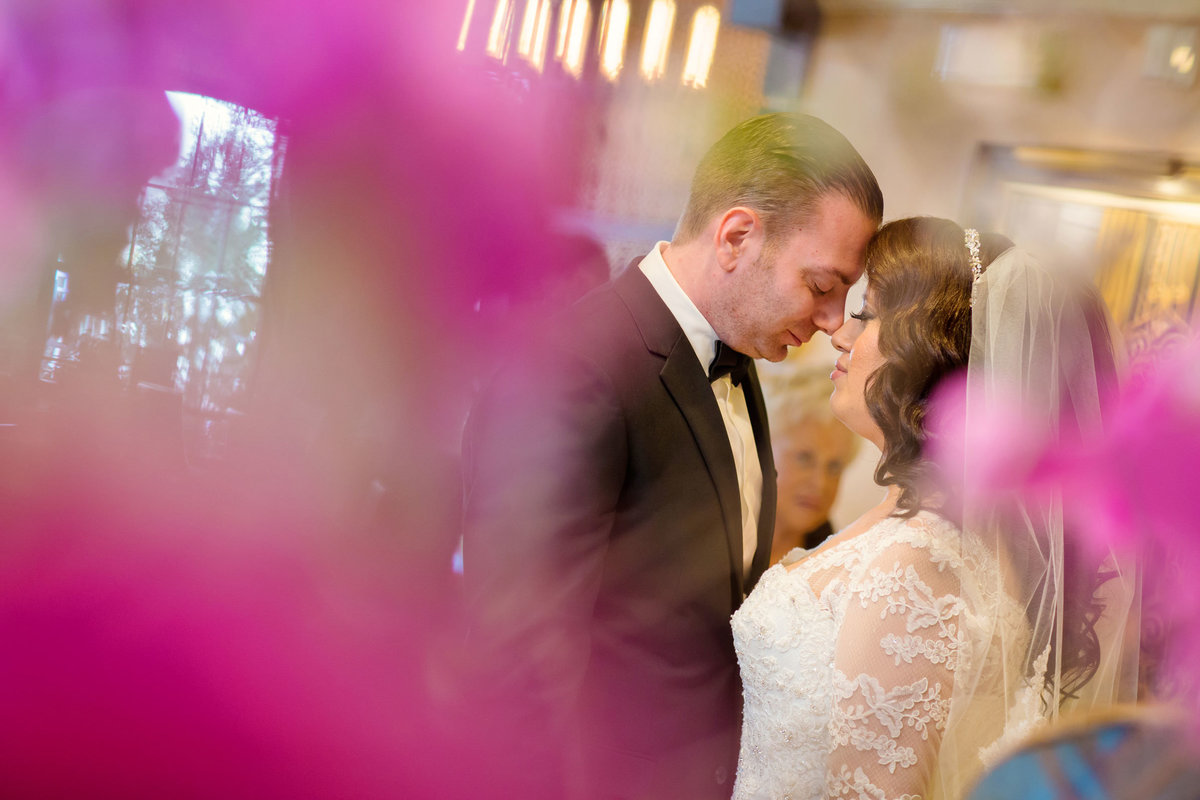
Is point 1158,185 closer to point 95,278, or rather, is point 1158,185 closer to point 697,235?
point 697,235

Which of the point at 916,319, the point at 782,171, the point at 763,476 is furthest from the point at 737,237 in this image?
the point at 763,476

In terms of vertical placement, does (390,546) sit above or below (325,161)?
below

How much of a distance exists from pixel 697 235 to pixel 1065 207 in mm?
349

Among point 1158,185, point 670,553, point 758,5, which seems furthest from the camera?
point 670,553

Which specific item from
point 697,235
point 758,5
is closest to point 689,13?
point 758,5

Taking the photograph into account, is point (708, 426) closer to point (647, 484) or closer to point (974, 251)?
point (647, 484)

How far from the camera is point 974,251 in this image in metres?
0.84

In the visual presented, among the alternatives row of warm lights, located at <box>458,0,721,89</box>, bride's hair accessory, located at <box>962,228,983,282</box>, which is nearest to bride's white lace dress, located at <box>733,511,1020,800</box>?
bride's hair accessory, located at <box>962,228,983,282</box>

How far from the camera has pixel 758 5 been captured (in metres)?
0.78

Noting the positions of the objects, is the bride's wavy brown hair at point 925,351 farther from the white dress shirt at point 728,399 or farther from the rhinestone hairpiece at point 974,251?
the white dress shirt at point 728,399

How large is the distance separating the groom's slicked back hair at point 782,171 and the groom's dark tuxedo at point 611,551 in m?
0.13

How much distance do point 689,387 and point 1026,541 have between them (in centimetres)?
37

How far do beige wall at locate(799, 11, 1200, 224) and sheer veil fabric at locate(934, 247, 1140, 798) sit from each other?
0.13m

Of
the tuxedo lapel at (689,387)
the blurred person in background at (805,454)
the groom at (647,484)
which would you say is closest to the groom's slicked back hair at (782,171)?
the groom at (647,484)
